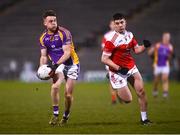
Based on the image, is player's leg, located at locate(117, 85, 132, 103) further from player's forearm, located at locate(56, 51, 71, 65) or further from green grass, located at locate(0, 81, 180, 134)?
player's forearm, located at locate(56, 51, 71, 65)

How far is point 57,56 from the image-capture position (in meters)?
13.1

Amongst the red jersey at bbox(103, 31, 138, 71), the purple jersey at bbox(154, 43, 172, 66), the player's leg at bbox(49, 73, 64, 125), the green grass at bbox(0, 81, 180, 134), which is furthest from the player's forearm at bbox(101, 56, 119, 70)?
the purple jersey at bbox(154, 43, 172, 66)

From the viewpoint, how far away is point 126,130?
12.0m

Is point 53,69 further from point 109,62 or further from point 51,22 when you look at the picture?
point 109,62

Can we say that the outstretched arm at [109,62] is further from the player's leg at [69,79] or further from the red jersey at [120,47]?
the player's leg at [69,79]

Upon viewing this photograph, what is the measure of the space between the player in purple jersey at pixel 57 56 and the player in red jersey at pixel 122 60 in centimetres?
79

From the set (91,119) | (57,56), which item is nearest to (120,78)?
(57,56)

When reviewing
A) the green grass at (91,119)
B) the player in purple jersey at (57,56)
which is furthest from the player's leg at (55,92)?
the green grass at (91,119)

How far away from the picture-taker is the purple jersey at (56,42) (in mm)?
12855

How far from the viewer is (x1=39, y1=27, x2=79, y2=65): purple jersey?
42.2 feet

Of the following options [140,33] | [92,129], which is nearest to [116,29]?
[92,129]

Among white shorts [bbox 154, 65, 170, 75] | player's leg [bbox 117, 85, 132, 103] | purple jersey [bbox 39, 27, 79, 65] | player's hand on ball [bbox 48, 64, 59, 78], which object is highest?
purple jersey [bbox 39, 27, 79, 65]

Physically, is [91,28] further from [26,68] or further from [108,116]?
[108,116]

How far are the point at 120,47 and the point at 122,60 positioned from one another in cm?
31
